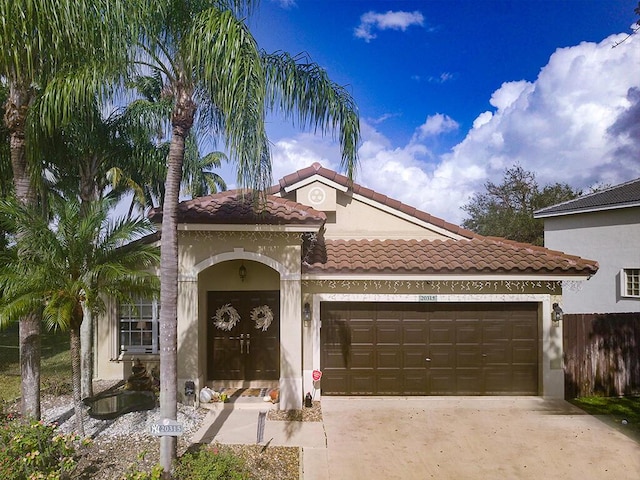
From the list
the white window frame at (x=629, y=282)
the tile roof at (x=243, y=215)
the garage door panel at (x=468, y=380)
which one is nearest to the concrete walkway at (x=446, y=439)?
the garage door panel at (x=468, y=380)

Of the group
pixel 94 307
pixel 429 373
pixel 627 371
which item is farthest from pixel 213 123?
pixel 627 371

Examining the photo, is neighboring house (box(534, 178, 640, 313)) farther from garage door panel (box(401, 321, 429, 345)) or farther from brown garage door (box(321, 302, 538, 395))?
garage door panel (box(401, 321, 429, 345))

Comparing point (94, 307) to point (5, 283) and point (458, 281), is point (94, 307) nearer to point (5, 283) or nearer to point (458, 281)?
point (5, 283)

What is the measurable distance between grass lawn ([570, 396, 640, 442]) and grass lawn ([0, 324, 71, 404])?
1210cm

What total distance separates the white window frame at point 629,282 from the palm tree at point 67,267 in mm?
18507

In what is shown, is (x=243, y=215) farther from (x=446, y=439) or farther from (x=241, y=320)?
(x=446, y=439)

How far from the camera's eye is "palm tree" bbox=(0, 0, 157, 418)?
5348 millimetres

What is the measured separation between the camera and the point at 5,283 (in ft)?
19.8

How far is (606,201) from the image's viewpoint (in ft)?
55.6

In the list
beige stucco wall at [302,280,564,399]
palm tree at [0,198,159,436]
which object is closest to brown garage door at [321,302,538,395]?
beige stucco wall at [302,280,564,399]

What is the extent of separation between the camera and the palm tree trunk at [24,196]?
668 cm

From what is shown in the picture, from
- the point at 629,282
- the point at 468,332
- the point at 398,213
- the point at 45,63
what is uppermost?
the point at 45,63

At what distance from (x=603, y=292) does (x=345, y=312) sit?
552 inches

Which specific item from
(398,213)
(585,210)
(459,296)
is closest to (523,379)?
(459,296)
